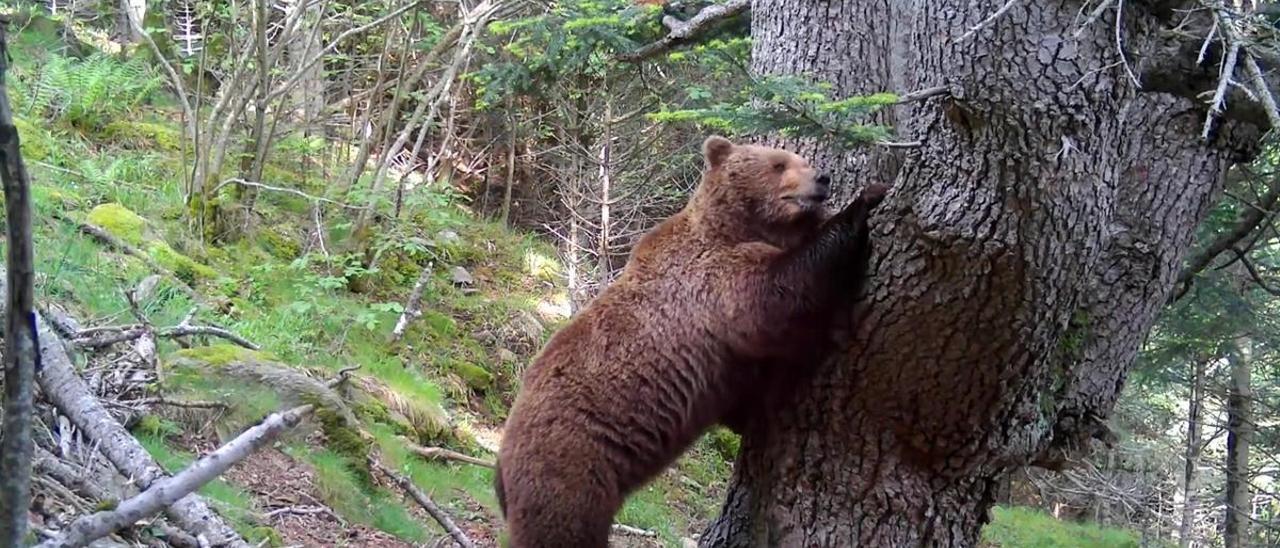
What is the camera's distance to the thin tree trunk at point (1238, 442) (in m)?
12.1

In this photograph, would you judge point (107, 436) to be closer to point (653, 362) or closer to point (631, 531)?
point (653, 362)

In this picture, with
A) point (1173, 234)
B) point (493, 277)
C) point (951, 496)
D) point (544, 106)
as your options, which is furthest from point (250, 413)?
point (544, 106)

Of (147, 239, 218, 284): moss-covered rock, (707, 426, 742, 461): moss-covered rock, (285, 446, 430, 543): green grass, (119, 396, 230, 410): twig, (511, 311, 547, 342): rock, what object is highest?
(147, 239, 218, 284): moss-covered rock

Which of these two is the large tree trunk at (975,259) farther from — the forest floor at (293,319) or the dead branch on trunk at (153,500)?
the forest floor at (293,319)

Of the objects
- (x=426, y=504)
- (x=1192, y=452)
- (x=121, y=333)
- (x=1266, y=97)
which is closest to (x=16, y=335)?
(x=1266, y=97)

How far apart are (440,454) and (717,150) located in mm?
4264

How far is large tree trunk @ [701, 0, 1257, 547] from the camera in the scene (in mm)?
3436

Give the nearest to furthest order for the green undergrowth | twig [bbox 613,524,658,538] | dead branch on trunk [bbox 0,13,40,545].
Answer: dead branch on trunk [bbox 0,13,40,545] → the green undergrowth → twig [bbox 613,524,658,538]

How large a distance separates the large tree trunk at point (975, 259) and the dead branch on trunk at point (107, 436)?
2.36 metres

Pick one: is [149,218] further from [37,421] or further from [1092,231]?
[1092,231]

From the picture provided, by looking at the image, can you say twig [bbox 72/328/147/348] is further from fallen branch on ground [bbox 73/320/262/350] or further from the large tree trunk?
the large tree trunk

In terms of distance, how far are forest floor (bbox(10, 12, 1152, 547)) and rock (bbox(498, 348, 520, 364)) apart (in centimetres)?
2

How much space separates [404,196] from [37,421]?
727cm

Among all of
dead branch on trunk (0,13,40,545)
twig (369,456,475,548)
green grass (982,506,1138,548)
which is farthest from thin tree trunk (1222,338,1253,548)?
dead branch on trunk (0,13,40,545)
